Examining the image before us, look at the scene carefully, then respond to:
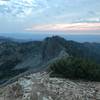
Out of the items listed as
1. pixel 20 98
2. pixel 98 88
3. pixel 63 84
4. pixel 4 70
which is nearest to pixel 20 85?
pixel 20 98

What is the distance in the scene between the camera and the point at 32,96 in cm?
858

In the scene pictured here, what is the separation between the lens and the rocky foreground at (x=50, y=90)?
8656 millimetres

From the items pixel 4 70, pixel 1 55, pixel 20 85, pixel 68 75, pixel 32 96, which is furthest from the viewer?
pixel 1 55

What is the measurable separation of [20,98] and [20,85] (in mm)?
780

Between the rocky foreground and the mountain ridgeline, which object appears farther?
the mountain ridgeline

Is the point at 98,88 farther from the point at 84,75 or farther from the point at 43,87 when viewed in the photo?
the point at 43,87

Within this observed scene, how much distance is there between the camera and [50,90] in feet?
29.3

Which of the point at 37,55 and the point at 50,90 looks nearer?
the point at 50,90

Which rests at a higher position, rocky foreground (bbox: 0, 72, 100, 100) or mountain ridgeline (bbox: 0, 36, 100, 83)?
rocky foreground (bbox: 0, 72, 100, 100)

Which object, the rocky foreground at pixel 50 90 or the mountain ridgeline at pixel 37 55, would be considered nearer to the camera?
the rocky foreground at pixel 50 90

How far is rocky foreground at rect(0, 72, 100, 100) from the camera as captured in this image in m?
8.66

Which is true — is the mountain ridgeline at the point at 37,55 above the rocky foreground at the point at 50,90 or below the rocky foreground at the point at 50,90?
below

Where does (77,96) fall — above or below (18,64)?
above

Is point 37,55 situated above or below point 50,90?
below
